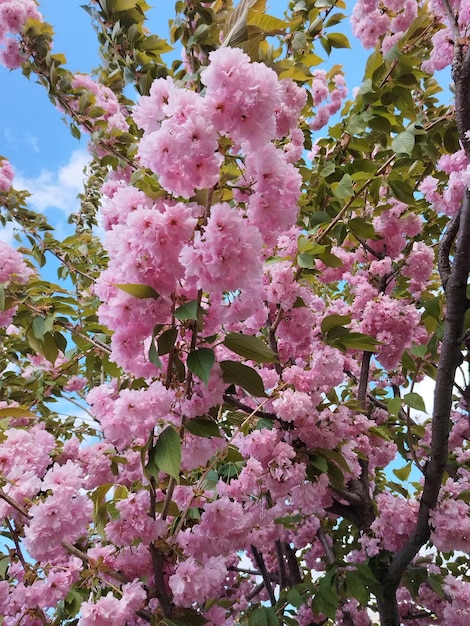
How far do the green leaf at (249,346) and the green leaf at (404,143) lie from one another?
1.11m

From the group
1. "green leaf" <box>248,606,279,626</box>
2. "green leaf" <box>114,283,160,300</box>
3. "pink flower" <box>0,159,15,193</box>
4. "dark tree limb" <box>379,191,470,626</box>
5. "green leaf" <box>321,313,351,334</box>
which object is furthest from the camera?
"pink flower" <box>0,159,15,193</box>

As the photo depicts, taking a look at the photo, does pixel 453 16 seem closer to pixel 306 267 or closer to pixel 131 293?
pixel 306 267

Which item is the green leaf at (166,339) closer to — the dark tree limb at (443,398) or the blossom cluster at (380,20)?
the dark tree limb at (443,398)

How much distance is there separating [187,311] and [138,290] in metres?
0.12

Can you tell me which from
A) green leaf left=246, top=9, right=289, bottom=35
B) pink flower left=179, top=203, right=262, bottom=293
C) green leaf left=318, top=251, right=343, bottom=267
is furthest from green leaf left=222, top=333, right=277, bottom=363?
green leaf left=246, top=9, right=289, bottom=35

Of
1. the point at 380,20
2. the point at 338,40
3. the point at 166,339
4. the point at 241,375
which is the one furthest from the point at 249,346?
the point at 380,20

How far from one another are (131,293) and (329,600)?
5.04 ft

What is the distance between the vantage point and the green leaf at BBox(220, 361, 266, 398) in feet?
4.14

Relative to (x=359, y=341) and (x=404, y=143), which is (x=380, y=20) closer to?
(x=404, y=143)

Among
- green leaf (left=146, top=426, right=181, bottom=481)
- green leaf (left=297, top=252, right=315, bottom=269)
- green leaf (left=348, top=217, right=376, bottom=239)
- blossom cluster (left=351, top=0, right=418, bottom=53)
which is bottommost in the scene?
green leaf (left=146, top=426, right=181, bottom=481)

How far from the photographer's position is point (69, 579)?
1.65 metres

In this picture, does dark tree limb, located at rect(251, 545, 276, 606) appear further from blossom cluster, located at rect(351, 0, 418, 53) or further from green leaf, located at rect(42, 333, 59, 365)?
blossom cluster, located at rect(351, 0, 418, 53)

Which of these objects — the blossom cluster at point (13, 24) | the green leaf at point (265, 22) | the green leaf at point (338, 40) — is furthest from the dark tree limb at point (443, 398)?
the blossom cluster at point (13, 24)

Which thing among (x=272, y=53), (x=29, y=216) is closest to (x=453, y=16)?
(x=272, y=53)
